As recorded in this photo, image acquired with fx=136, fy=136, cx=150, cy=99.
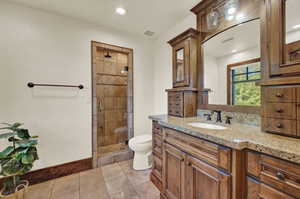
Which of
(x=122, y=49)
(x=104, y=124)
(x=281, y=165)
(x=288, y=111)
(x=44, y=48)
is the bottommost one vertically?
(x=104, y=124)

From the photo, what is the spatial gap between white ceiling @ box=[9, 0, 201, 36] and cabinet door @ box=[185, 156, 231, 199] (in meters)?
1.92

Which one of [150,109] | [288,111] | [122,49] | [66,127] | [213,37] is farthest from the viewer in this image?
[150,109]

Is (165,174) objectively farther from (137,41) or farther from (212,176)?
(137,41)

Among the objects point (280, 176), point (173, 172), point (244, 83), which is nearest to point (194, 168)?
point (173, 172)

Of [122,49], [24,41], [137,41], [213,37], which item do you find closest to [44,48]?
[24,41]

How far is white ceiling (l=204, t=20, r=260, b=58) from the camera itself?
1.27 metres

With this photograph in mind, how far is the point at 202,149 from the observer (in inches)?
41.2

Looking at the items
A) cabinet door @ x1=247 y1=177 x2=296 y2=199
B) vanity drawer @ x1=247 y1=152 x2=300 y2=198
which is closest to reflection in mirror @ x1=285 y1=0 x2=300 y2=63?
vanity drawer @ x1=247 y1=152 x2=300 y2=198

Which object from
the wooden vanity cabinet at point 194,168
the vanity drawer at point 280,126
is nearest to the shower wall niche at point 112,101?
the wooden vanity cabinet at point 194,168

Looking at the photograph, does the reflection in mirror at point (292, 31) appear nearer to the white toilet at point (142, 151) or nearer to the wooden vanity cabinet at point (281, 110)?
the wooden vanity cabinet at point (281, 110)

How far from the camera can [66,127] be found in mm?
2117

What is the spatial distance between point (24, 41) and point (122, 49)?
1391mm

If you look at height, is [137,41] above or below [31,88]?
above

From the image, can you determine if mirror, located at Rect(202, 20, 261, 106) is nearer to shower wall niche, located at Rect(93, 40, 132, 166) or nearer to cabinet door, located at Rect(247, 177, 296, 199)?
cabinet door, located at Rect(247, 177, 296, 199)
